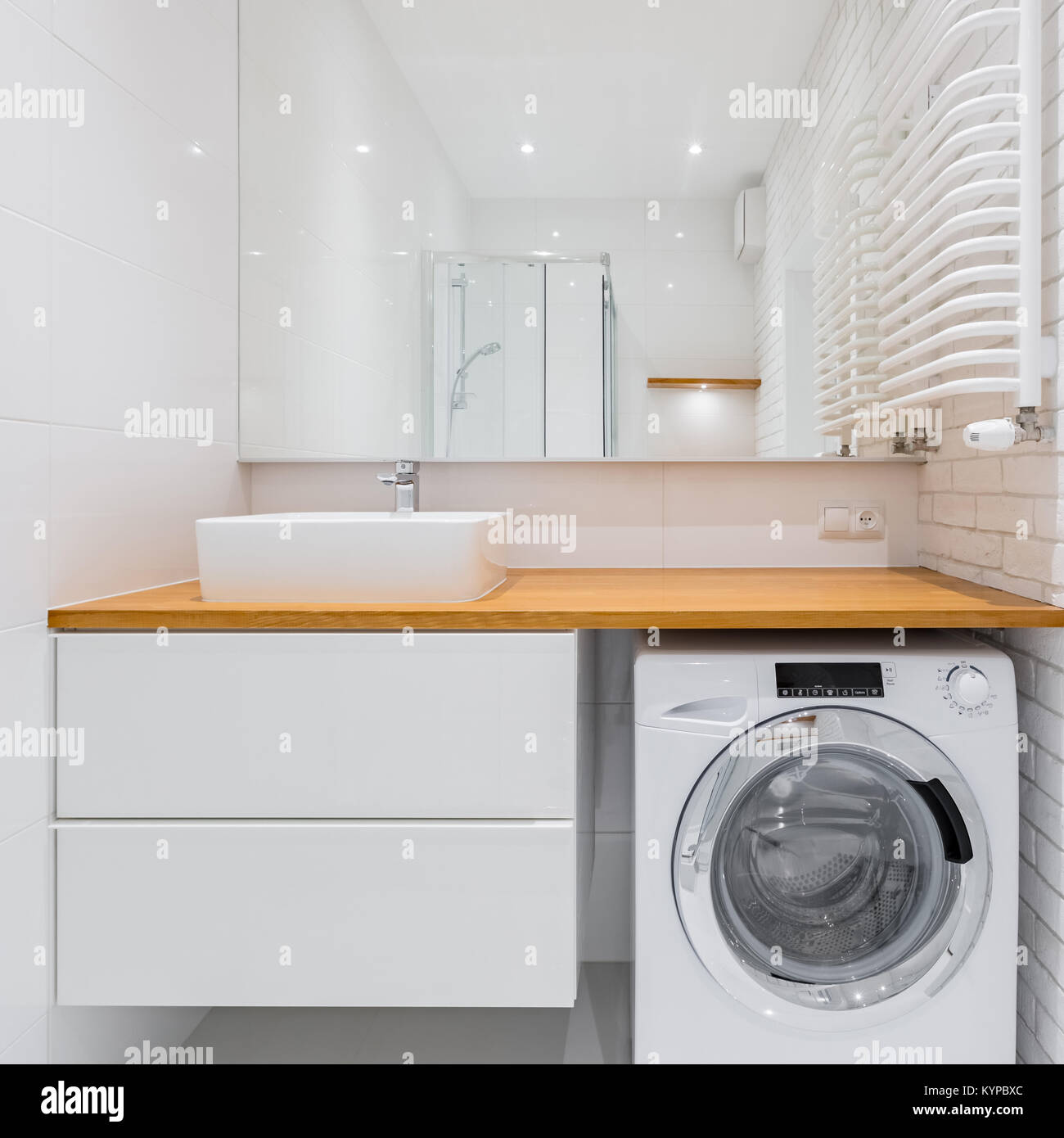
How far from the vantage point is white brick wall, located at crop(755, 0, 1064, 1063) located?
1257 mm

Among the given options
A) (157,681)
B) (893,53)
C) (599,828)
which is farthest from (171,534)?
(893,53)

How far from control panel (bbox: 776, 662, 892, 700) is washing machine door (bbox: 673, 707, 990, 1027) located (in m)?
0.03

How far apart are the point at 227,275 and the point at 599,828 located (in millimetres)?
1569

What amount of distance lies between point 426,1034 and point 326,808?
0.72 m

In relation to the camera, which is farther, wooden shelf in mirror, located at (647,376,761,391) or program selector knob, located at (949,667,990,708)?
wooden shelf in mirror, located at (647,376,761,391)

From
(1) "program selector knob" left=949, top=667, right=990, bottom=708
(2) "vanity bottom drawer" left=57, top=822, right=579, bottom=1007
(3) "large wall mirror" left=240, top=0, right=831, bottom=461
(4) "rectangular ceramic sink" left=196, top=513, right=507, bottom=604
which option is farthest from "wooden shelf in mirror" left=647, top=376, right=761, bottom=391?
(2) "vanity bottom drawer" left=57, top=822, right=579, bottom=1007

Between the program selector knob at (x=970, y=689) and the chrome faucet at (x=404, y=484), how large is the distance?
109 centimetres

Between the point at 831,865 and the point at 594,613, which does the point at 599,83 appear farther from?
the point at 831,865

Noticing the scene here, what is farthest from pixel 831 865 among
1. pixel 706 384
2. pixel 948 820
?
pixel 706 384

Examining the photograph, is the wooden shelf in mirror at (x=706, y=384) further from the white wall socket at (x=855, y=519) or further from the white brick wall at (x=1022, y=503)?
the white wall socket at (x=855, y=519)

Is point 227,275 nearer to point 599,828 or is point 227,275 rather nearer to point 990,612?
point 599,828

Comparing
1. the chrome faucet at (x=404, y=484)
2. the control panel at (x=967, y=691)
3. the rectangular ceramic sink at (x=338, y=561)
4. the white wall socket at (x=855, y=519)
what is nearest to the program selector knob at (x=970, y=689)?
the control panel at (x=967, y=691)

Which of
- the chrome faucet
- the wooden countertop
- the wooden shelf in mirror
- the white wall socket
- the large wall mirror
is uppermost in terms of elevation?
the large wall mirror

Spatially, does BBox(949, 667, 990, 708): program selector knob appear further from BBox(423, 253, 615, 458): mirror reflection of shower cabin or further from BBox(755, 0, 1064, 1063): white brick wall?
BBox(423, 253, 615, 458): mirror reflection of shower cabin
